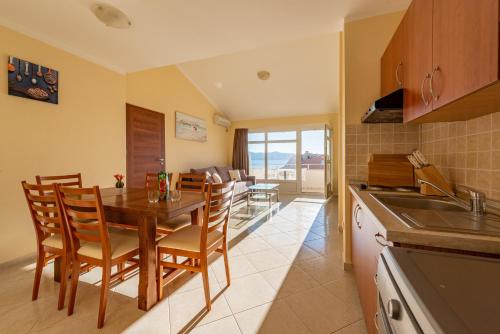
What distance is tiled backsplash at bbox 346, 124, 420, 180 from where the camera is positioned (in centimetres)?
203

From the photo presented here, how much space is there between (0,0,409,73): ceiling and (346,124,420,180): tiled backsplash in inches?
42.8

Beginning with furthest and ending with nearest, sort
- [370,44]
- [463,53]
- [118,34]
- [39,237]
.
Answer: [118,34]
[370,44]
[39,237]
[463,53]

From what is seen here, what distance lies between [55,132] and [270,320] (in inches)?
120

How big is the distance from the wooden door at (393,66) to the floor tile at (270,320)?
1.79m

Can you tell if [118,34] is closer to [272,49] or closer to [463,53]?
[272,49]

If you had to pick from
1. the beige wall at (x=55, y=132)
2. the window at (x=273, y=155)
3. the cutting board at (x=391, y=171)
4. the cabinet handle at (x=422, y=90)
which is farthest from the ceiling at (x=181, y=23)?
the window at (x=273, y=155)

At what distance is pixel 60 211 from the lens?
1513 millimetres

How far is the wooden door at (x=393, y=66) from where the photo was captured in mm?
1582

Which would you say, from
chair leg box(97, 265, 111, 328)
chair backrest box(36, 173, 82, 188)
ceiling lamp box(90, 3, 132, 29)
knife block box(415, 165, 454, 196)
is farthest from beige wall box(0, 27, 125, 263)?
knife block box(415, 165, 454, 196)

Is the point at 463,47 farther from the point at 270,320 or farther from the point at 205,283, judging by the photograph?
the point at 205,283

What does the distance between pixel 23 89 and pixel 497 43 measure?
3552 mm

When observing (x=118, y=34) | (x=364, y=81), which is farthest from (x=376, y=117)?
(x=118, y=34)

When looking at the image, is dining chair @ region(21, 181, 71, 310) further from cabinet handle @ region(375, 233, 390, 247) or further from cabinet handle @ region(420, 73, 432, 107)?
→ cabinet handle @ region(420, 73, 432, 107)

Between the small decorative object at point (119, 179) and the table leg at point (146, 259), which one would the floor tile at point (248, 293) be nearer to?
the table leg at point (146, 259)
